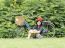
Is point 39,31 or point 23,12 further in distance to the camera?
point 23,12

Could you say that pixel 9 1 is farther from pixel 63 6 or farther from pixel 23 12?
pixel 63 6

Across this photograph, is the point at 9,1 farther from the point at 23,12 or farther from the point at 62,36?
the point at 62,36

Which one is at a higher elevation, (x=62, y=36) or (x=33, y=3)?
(x=33, y=3)

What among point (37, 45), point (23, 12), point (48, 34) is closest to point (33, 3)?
point (23, 12)

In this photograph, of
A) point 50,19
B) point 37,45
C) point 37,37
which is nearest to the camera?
point 37,45

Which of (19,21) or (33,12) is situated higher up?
(33,12)

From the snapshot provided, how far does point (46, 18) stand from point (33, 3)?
3.24 ft

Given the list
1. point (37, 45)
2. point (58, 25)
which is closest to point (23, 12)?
point (58, 25)

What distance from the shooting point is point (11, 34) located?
1544cm

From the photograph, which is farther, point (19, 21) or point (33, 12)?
point (33, 12)

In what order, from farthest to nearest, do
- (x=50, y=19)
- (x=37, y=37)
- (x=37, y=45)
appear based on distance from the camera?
(x=50, y=19), (x=37, y=37), (x=37, y=45)

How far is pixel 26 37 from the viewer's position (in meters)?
15.3

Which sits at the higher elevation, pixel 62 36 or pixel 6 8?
pixel 6 8

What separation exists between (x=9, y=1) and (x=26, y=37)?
2187mm
